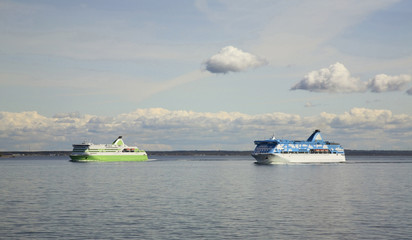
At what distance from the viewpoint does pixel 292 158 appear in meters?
169

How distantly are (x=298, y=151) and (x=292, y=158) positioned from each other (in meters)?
4.74

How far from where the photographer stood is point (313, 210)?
44469 mm

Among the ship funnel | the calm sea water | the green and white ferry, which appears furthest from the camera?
the green and white ferry

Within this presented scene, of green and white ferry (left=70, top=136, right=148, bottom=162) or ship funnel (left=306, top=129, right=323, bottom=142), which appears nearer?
ship funnel (left=306, top=129, right=323, bottom=142)

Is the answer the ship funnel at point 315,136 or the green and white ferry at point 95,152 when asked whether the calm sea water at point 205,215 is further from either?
the green and white ferry at point 95,152

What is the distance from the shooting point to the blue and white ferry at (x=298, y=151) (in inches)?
6457

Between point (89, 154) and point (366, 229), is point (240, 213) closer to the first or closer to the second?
point (366, 229)

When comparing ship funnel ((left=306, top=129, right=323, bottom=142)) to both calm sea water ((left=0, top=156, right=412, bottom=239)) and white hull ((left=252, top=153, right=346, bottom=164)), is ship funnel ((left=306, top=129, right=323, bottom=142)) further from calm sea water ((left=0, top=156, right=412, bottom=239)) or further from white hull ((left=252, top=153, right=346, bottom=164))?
calm sea water ((left=0, top=156, right=412, bottom=239))

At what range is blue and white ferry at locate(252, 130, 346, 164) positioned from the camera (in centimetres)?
16400

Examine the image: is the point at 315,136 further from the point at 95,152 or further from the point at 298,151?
the point at 95,152

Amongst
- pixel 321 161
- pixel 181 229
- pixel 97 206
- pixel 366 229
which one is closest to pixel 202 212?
pixel 181 229

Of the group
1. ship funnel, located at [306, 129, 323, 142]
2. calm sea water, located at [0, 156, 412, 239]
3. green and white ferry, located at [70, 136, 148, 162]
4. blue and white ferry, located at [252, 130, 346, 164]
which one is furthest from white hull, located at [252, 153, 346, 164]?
calm sea water, located at [0, 156, 412, 239]

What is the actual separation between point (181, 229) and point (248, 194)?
27.1 meters

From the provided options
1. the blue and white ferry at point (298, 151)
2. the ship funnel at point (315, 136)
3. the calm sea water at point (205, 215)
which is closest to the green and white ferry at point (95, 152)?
the blue and white ferry at point (298, 151)
